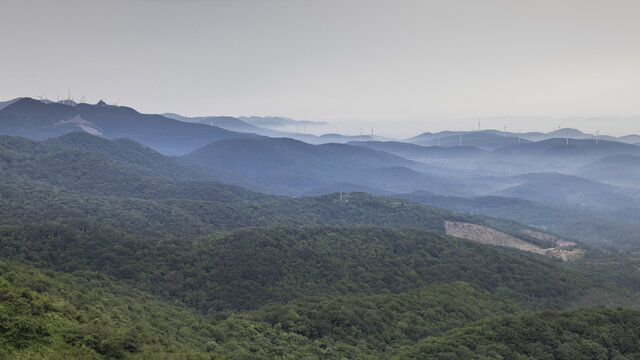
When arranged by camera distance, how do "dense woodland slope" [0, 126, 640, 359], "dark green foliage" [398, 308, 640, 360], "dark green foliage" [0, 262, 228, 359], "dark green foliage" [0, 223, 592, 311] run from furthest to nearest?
"dark green foliage" [0, 223, 592, 311] → "dark green foliage" [398, 308, 640, 360] → "dense woodland slope" [0, 126, 640, 359] → "dark green foliage" [0, 262, 228, 359]

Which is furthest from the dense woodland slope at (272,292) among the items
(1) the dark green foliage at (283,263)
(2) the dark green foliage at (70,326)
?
(1) the dark green foliage at (283,263)

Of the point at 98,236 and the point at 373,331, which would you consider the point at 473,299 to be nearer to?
the point at 373,331

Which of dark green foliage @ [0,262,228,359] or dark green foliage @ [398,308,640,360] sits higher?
dark green foliage @ [0,262,228,359]

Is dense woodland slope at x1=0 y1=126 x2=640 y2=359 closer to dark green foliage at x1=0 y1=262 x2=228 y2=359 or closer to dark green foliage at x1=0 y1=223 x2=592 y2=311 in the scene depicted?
dark green foliage at x1=0 y1=262 x2=228 y2=359

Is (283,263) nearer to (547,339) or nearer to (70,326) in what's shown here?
(547,339)

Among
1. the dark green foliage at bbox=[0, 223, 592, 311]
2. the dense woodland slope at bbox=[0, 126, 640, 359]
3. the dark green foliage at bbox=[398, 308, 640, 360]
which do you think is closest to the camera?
the dense woodland slope at bbox=[0, 126, 640, 359]

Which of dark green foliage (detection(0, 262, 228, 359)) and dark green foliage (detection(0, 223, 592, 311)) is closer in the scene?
dark green foliage (detection(0, 262, 228, 359))

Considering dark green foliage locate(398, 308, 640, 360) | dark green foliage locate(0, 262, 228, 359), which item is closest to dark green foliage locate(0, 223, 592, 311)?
dark green foliage locate(0, 262, 228, 359)

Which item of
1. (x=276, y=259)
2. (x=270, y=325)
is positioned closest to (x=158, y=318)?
(x=270, y=325)

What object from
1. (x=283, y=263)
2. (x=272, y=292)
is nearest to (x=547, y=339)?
(x=272, y=292)
